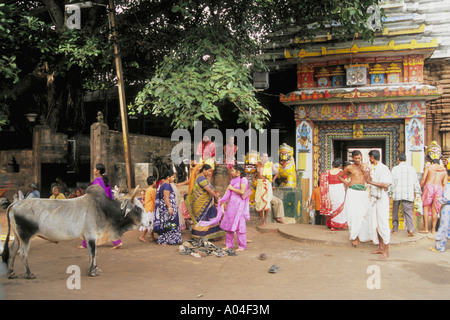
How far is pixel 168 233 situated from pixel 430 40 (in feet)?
30.4

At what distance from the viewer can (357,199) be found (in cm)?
727

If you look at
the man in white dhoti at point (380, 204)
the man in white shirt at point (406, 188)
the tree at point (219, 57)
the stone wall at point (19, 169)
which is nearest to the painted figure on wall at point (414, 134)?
the tree at point (219, 57)

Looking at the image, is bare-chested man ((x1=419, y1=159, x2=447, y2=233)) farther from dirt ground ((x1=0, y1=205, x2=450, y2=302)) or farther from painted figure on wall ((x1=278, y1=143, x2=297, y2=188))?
painted figure on wall ((x1=278, y1=143, x2=297, y2=188))

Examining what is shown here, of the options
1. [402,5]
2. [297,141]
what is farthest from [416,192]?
[402,5]

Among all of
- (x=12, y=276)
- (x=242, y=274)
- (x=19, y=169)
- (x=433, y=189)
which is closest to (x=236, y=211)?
(x=242, y=274)

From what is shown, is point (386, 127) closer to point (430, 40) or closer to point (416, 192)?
point (430, 40)

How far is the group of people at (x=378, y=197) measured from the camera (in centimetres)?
653

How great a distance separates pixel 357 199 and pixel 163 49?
7.36 meters

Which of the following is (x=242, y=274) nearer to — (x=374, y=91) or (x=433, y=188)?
(x=433, y=188)

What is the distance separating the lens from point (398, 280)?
5.23 metres

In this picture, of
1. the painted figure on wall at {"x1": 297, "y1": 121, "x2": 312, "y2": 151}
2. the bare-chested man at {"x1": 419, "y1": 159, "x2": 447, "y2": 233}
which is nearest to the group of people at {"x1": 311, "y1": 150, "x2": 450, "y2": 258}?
the bare-chested man at {"x1": 419, "y1": 159, "x2": 447, "y2": 233}

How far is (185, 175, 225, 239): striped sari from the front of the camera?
297 inches

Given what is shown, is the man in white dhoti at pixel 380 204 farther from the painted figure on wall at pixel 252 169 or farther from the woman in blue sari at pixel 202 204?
the painted figure on wall at pixel 252 169

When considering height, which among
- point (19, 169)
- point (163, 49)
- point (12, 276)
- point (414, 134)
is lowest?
point (12, 276)
